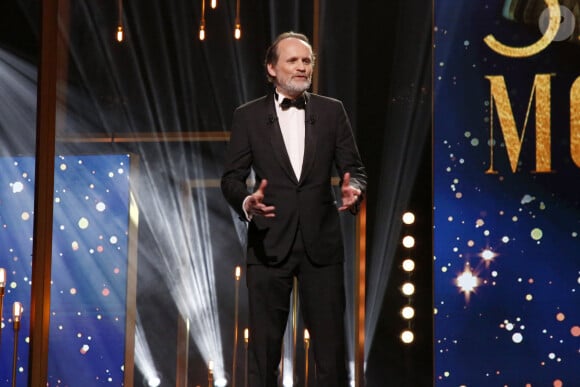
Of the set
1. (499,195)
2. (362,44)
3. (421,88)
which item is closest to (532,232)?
(499,195)

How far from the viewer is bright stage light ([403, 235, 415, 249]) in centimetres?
398

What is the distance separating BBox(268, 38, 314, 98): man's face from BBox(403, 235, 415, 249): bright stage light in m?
1.43

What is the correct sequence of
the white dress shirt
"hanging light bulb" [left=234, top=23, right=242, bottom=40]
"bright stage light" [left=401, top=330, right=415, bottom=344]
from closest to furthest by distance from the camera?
the white dress shirt → "bright stage light" [left=401, top=330, right=415, bottom=344] → "hanging light bulb" [left=234, top=23, right=242, bottom=40]

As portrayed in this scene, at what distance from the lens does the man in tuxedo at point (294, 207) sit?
8.59 ft

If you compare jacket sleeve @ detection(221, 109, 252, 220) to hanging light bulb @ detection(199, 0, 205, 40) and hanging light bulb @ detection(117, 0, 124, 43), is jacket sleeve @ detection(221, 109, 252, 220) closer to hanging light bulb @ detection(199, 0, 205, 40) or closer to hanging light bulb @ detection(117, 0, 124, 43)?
hanging light bulb @ detection(199, 0, 205, 40)

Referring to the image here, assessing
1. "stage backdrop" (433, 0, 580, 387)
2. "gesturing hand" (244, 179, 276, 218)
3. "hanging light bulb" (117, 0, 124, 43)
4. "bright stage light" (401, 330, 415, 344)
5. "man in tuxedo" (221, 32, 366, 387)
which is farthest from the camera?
"hanging light bulb" (117, 0, 124, 43)

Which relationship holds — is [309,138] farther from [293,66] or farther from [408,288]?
[408,288]

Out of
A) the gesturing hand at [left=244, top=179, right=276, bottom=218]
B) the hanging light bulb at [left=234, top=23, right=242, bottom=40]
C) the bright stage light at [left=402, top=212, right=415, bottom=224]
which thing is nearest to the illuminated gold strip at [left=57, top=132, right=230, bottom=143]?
the hanging light bulb at [left=234, top=23, right=242, bottom=40]

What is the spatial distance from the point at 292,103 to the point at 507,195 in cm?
151

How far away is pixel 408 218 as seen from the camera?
398cm

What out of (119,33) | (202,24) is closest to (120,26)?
(119,33)

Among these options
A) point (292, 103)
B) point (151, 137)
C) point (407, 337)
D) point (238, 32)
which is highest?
point (238, 32)

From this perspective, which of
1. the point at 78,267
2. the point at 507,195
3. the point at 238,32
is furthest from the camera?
the point at 238,32

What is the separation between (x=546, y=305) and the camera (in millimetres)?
3826
